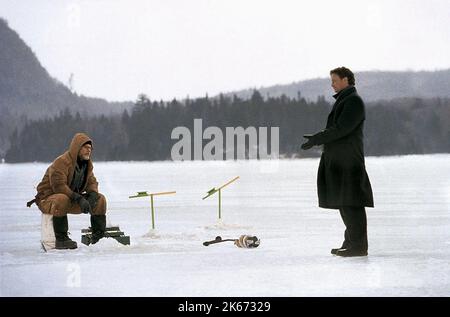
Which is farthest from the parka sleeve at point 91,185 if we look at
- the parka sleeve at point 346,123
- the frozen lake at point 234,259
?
the parka sleeve at point 346,123

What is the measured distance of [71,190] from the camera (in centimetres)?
725

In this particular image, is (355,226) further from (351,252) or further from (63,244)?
(63,244)

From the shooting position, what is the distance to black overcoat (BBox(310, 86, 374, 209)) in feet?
21.2

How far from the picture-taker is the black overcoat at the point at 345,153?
6449 millimetres

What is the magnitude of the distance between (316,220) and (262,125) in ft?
403

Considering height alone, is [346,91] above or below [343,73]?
below

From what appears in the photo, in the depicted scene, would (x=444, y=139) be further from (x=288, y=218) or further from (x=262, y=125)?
(x=288, y=218)

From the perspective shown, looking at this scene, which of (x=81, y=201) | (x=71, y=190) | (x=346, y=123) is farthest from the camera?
(x=71, y=190)

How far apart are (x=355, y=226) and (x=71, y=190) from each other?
275cm

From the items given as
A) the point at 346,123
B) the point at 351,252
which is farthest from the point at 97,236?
the point at 346,123

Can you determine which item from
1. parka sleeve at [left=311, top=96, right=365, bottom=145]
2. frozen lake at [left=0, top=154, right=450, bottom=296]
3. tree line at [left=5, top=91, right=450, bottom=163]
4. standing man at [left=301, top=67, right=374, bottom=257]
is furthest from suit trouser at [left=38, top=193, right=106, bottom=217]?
tree line at [left=5, top=91, right=450, bottom=163]

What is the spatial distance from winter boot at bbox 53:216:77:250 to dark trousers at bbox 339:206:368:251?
106 inches

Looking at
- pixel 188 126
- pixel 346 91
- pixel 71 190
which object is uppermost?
pixel 188 126
